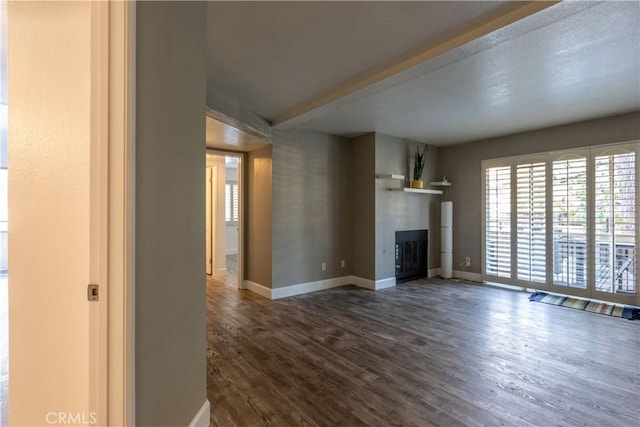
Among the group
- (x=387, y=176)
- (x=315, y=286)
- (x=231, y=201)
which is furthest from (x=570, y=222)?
(x=231, y=201)

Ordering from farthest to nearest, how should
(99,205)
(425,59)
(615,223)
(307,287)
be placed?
(307,287)
(615,223)
(425,59)
(99,205)

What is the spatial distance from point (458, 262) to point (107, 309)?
19.3 ft

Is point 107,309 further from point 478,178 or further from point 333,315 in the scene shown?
point 478,178

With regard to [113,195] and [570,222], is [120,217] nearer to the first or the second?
[113,195]

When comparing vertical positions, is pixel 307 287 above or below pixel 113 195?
below

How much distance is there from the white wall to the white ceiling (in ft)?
3.03

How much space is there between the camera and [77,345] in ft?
4.25

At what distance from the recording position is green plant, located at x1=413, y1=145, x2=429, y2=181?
554cm

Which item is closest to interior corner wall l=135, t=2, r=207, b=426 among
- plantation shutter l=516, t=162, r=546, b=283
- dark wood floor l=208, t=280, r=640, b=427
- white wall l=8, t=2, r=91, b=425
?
white wall l=8, t=2, r=91, b=425

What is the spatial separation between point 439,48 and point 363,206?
3062 mm

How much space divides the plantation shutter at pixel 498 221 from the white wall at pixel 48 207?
5.62 metres

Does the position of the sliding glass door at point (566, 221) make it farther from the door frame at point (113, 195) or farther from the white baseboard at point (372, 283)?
the door frame at point (113, 195)

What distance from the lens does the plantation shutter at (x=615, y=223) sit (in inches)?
155

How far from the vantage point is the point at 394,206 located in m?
5.31
